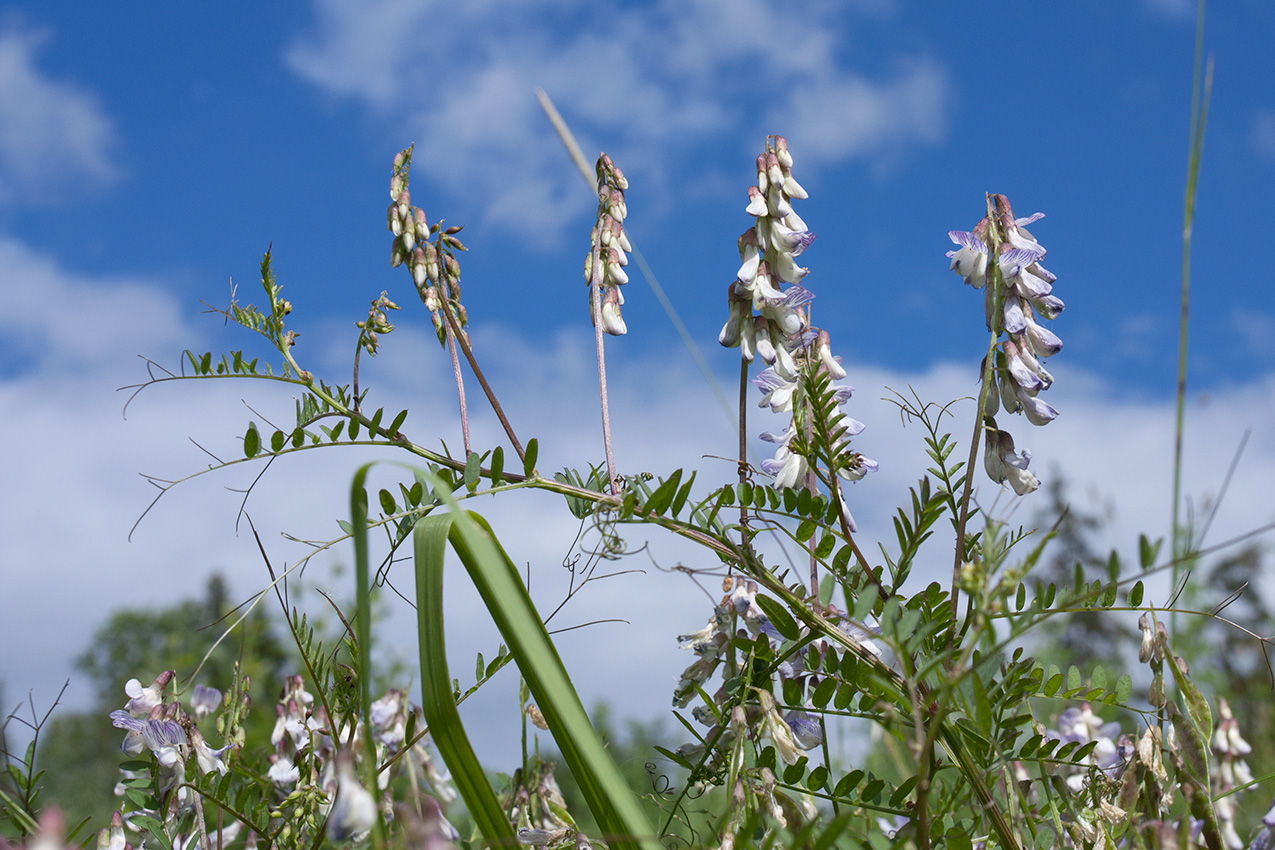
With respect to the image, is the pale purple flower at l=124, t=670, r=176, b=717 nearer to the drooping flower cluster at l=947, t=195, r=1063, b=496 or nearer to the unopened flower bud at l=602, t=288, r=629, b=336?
the unopened flower bud at l=602, t=288, r=629, b=336

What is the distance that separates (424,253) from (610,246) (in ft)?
0.89

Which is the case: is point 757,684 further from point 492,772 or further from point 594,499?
point 492,772

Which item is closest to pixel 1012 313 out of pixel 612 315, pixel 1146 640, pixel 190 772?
pixel 1146 640

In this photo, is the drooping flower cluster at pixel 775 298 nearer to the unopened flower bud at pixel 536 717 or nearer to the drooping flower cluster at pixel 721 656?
the drooping flower cluster at pixel 721 656

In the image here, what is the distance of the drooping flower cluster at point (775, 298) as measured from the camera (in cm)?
124

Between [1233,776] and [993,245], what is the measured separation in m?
1.50

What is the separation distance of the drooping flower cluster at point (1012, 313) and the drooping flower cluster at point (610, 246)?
46cm

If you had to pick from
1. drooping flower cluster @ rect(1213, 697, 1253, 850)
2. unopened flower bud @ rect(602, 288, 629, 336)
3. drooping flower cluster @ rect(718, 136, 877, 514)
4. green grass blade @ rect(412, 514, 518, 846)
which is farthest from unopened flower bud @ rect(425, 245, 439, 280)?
drooping flower cluster @ rect(1213, 697, 1253, 850)

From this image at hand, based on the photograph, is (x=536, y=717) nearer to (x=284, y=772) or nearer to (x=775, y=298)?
(x=284, y=772)

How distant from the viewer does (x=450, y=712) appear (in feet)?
2.71

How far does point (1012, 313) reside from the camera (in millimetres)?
1142

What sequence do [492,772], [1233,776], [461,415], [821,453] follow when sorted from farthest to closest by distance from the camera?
[1233,776] → [492,772] → [461,415] → [821,453]

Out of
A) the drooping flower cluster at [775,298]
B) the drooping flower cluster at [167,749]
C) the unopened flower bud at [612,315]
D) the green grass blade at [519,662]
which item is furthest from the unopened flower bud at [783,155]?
the drooping flower cluster at [167,749]

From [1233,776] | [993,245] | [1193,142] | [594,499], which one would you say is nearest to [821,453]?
[594,499]
